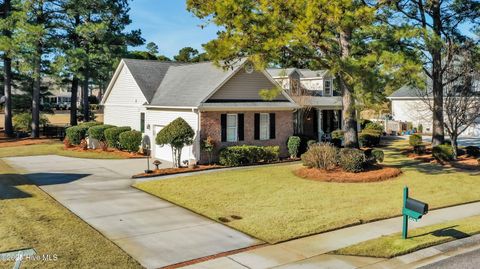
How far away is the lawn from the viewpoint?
1273cm

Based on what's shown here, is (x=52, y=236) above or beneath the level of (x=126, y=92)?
beneath

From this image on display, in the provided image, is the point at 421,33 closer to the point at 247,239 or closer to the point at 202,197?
the point at 202,197

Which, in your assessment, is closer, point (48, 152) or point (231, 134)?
point (231, 134)

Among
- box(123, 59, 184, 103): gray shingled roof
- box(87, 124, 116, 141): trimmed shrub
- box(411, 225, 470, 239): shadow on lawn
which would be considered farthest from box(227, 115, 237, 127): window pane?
box(411, 225, 470, 239): shadow on lawn

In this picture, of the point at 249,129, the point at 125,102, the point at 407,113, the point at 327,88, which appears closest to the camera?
the point at 249,129

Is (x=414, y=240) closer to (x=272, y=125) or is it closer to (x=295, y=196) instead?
(x=295, y=196)

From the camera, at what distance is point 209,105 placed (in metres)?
23.8

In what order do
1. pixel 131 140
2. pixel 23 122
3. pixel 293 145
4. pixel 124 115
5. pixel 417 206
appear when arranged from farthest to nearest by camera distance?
pixel 23 122 → pixel 124 115 → pixel 131 140 → pixel 293 145 → pixel 417 206

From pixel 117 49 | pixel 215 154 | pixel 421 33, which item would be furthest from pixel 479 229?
pixel 117 49

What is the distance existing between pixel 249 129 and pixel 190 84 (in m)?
4.94

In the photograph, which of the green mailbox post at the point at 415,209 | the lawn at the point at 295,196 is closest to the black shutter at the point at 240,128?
the lawn at the point at 295,196

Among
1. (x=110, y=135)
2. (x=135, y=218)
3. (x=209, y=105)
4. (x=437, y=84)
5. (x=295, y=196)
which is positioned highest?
(x=437, y=84)

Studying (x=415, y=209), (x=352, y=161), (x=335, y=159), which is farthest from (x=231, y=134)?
(x=415, y=209)

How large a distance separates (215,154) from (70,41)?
866 inches
